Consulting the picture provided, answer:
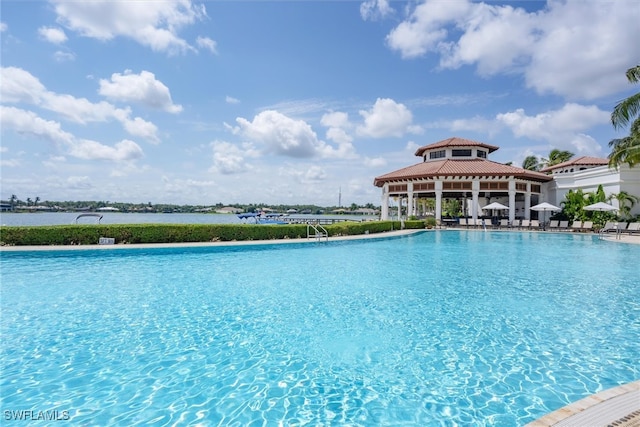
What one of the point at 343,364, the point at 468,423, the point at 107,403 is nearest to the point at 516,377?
the point at 468,423

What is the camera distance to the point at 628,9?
13.9 m

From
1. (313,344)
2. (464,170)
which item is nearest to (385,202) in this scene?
(464,170)

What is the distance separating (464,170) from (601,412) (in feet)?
106

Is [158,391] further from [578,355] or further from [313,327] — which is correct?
[578,355]

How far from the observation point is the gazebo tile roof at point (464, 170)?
3188 centimetres

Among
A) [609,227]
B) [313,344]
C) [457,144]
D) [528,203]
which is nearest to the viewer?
[313,344]

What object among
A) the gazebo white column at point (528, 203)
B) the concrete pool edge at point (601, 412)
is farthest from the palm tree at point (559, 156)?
the concrete pool edge at point (601, 412)

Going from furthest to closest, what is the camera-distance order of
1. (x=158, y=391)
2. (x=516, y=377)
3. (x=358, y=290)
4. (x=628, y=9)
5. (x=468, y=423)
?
(x=628, y=9) → (x=358, y=290) → (x=516, y=377) → (x=158, y=391) → (x=468, y=423)

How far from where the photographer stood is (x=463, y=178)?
3272 cm

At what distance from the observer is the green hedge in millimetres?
15426

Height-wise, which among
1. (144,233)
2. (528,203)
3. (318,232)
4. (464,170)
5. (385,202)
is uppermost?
(464,170)

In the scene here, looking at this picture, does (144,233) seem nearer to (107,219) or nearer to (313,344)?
(313,344)

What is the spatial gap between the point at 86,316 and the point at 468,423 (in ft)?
24.6

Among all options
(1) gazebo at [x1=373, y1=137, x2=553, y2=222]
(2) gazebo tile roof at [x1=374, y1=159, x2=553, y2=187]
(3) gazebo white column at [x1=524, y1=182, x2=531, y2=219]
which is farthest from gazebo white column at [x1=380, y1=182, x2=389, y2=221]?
(3) gazebo white column at [x1=524, y1=182, x2=531, y2=219]
